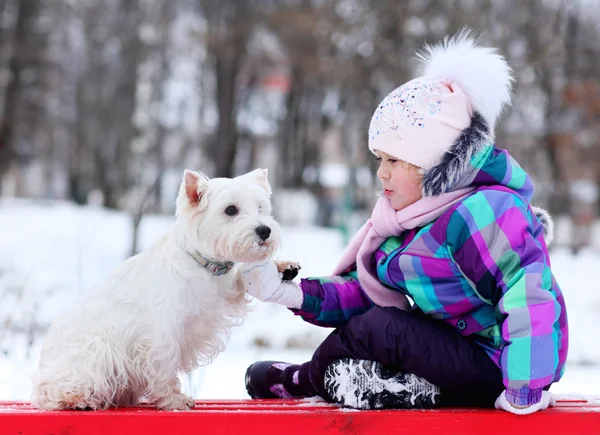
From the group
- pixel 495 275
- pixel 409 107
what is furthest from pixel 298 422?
pixel 409 107

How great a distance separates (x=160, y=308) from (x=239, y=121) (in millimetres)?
25609

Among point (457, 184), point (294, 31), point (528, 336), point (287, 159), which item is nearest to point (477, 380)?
point (528, 336)

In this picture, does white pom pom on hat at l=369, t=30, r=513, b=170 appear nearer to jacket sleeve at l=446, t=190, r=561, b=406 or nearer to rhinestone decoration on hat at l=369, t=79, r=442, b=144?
rhinestone decoration on hat at l=369, t=79, r=442, b=144

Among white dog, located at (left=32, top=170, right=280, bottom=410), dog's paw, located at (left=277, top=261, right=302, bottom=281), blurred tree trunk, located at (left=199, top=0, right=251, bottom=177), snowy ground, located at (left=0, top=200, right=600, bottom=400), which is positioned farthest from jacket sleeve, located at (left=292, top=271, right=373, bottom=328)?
blurred tree trunk, located at (left=199, top=0, right=251, bottom=177)

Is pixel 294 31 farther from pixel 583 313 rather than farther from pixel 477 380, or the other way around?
pixel 477 380

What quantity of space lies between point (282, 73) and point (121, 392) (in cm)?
2183

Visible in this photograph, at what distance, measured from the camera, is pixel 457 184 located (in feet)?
8.44

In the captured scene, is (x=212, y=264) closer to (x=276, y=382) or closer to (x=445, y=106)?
(x=276, y=382)

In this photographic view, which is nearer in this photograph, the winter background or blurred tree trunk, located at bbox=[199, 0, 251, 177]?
the winter background

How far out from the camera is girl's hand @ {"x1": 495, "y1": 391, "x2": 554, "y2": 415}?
2311 mm

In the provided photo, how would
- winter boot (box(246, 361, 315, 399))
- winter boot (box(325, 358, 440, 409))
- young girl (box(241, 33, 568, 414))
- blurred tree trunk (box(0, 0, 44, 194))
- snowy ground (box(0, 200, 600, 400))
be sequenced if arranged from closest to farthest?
young girl (box(241, 33, 568, 414)) → winter boot (box(325, 358, 440, 409)) → winter boot (box(246, 361, 315, 399)) → snowy ground (box(0, 200, 600, 400)) → blurred tree trunk (box(0, 0, 44, 194))

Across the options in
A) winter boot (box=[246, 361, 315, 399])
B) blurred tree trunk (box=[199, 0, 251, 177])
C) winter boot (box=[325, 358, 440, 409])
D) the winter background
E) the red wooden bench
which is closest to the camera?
the red wooden bench

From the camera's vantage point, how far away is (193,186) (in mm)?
2717

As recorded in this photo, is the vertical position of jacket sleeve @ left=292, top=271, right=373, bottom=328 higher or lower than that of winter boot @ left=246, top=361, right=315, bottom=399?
higher
